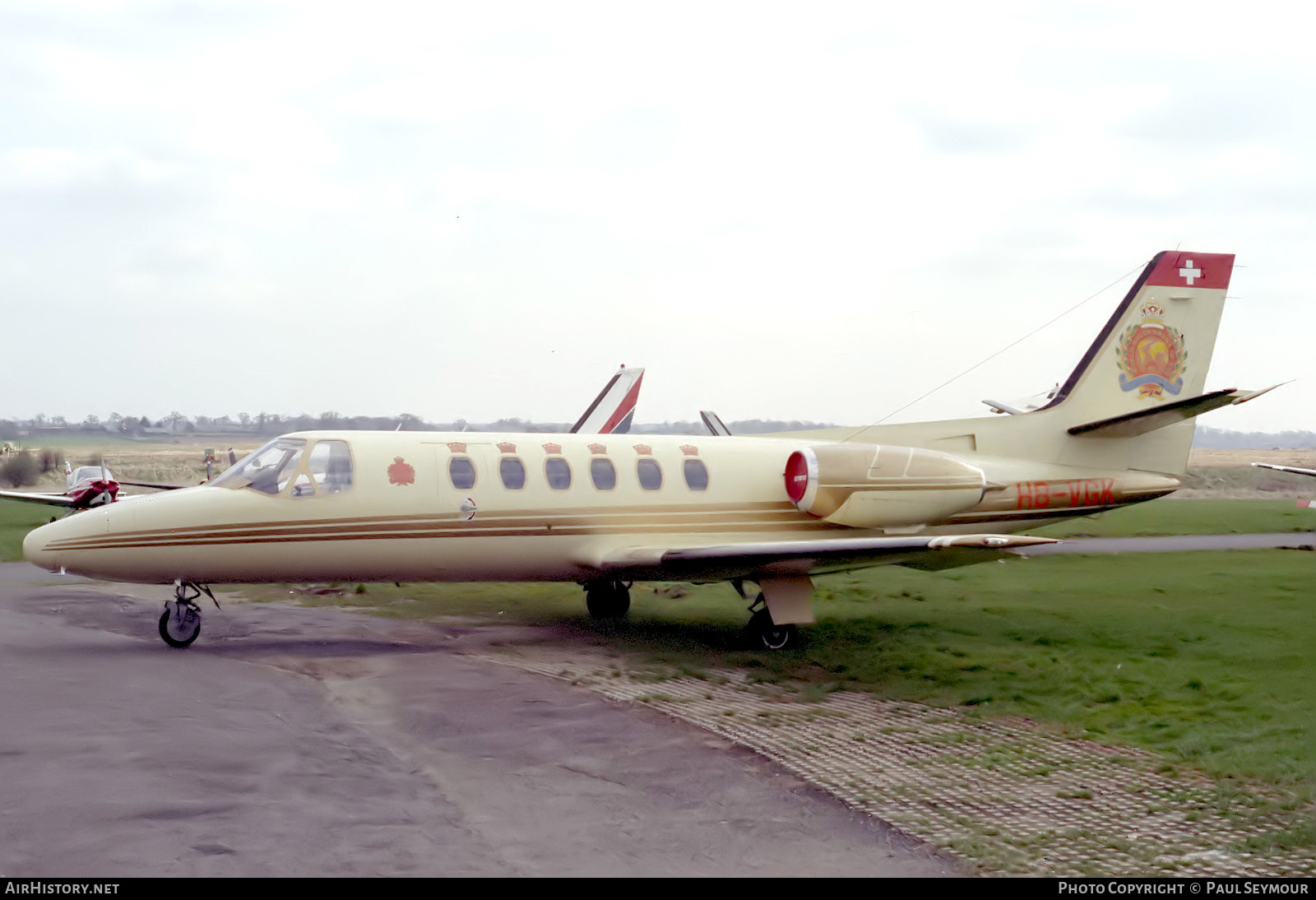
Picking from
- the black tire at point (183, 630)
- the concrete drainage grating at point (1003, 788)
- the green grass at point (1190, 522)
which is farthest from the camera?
the green grass at point (1190, 522)

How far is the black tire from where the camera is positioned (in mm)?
14297

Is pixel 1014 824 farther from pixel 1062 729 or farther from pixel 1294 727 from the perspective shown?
pixel 1294 727

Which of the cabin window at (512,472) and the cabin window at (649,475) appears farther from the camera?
the cabin window at (649,475)

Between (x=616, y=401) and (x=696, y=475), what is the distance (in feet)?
61.3

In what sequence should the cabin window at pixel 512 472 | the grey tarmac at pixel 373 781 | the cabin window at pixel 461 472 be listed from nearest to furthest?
1. the grey tarmac at pixel 373 781
2. the cabin window at pixel 461 472
3. the cabin window at pixel 512 472

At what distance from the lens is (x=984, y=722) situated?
37.2 feet

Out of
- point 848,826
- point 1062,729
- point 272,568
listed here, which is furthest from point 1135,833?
point 272,568

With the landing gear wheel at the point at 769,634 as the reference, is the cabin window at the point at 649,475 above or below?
above

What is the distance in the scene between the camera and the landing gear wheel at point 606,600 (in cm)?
1867

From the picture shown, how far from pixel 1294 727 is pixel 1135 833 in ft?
12.7

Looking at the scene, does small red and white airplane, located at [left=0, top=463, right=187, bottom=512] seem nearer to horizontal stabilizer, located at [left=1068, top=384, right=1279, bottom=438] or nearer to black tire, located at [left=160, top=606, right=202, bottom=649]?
black tire, located at [left=160, top=606, right=202, bottom=649]

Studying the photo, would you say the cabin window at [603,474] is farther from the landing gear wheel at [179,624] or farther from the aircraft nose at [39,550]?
the aircraft nose at [39,550]

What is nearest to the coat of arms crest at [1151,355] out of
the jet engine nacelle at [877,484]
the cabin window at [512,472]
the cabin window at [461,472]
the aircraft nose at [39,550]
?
the jet engine nacelle at [877,484]

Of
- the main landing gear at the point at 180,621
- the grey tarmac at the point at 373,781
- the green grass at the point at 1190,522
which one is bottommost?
the green grass at the point at 1190,522
